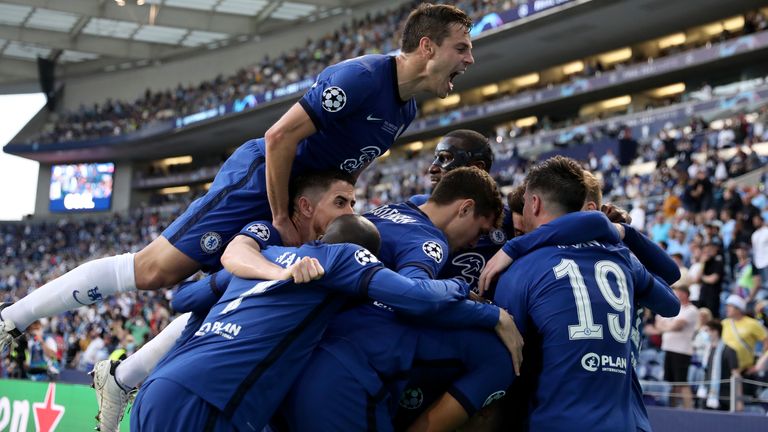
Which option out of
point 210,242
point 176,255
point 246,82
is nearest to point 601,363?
point 210,242

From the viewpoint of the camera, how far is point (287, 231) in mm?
3623

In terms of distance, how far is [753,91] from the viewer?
791 inches

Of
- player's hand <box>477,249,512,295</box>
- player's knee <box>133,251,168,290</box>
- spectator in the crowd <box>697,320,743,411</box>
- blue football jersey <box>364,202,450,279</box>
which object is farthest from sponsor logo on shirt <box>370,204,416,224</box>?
spectator in the crowd <box>697,320,743,411</box>

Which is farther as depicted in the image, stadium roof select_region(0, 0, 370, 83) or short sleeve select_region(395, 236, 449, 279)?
stadium roof select_region(0, 0, 370, 83)

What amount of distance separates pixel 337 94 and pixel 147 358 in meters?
1.76

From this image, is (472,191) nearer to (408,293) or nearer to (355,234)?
(355,234)

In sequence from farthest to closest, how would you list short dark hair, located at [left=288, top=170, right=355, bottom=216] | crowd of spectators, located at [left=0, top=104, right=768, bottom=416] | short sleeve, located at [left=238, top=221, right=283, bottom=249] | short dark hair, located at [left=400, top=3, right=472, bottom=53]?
crowd of spectators, located at [left=0, top=104, right=768, bottom=416] < short dark hair, located at [left=400, top=3, right=472, bottom=53] < short dark hair, located at [left=288, top=170, right=355, bottom=216] < short sleeve, located at [left=238, top=221, right=283, bottom=249]

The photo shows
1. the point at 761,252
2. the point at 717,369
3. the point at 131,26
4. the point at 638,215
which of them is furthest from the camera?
the point at 131,26

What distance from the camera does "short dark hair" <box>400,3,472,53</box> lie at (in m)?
3.90

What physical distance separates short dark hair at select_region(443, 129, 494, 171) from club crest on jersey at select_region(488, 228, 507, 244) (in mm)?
557

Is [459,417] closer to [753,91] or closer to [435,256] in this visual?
[435,256]

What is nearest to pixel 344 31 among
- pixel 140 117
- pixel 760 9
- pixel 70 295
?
pixel 140 117

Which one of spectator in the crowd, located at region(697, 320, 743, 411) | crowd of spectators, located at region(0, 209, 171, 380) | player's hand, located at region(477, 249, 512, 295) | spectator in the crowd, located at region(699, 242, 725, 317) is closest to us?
player's hand, located at region(477, 249, 512, 295)

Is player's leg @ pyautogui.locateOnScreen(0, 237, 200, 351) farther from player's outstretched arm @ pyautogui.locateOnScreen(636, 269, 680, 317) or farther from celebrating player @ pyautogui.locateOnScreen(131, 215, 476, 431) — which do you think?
player's outstretched arm @ pyautogui.locateOnScreen(636, 269, 680, 317)
